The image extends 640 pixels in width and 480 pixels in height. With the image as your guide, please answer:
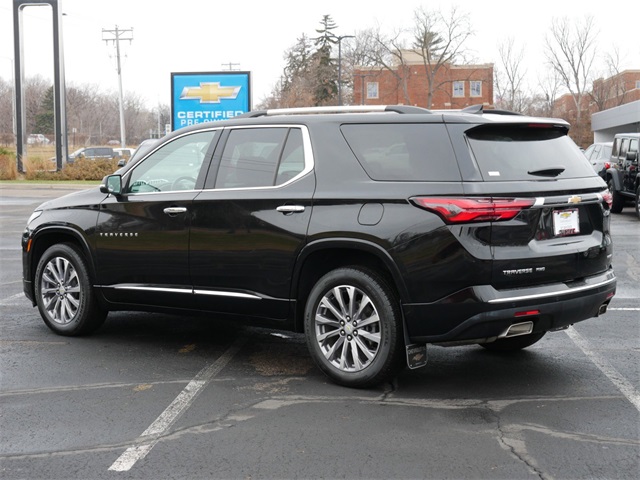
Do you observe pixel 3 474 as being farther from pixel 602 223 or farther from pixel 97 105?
pixel 97 105

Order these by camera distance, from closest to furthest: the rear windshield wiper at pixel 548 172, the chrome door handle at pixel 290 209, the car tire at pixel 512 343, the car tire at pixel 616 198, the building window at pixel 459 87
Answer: the rear windshield wiper at pixel 548 172 → the chrome door handle at pixel 290 209 → the car tire at pixel 512 343 → the car tire at pixel 616 198 → the building window at pixel 459 87

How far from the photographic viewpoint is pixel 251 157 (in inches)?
236

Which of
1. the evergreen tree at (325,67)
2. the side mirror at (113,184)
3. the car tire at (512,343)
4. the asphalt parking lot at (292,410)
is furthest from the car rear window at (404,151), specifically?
the evergreen tree at (325,67)

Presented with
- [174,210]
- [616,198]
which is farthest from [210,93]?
[174,210]

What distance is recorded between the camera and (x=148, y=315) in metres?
8.07

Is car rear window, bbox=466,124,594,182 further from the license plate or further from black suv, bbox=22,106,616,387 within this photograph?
the license plate

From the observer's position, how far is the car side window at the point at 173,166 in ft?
20.7

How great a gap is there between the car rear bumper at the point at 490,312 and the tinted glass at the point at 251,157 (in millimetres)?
1522

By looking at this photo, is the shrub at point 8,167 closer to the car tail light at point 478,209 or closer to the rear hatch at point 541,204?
the rear hatch at point 541,204

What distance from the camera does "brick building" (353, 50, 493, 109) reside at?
287 feet

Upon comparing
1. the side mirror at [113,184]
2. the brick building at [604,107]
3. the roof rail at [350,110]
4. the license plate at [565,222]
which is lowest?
the license plate at [565,222]

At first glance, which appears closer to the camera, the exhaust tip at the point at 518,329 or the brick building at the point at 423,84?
the exhaust tip at the point at 518,329

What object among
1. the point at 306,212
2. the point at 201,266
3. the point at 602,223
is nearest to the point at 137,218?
the point at 201,266

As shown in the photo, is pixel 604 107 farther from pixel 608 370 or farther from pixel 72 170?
pixel 608 370
